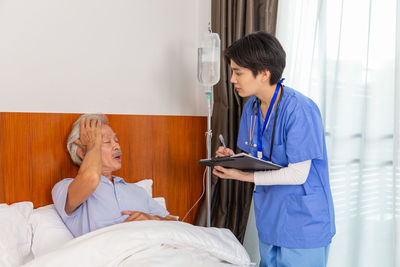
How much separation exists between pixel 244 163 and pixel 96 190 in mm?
655

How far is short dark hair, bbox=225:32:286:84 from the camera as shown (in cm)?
156

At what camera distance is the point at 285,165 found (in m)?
1.60

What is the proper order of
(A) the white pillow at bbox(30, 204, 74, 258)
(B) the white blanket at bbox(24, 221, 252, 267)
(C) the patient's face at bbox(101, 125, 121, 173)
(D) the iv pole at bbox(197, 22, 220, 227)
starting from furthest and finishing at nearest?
1. (D) the iv pole at bbox(197, 22, 220, 227)
2. (C) the patient's face at bbox(101, 125, 121, 173)
3. (A) the white pillow at bbox(30, 204, 74, 258)
4. (B) the white blanket at bbox(24, 221, 252, 267)

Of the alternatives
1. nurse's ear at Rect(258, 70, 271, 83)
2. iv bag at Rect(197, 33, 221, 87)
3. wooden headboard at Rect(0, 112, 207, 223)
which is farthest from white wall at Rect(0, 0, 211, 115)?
nurse's ear at Rect(258, 70, 271, 83)

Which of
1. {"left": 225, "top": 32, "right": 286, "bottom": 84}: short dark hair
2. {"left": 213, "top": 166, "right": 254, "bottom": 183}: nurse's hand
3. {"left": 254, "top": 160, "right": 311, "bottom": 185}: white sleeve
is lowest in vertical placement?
{"left": 213, "top": 166, "right": 254, "bottom": 183}: nurse's hand

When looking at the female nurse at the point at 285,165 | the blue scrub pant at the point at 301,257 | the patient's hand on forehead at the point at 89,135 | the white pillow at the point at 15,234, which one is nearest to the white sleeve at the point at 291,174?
the female nurse at the point at 285,165

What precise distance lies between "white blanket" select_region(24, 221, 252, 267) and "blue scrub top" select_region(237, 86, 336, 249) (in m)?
0.21

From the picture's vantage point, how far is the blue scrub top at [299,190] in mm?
1512

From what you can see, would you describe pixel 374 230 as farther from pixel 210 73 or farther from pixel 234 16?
pixel 234 16

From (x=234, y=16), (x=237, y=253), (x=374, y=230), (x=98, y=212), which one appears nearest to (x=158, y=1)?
(x=234, y=16)

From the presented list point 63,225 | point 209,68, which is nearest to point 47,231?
point 63,225

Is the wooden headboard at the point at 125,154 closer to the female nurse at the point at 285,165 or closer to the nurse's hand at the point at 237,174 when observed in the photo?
the nurse's hand at the point at 237,174

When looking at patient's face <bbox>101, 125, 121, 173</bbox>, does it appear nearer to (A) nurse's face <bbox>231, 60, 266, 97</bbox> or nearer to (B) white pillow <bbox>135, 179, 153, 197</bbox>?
(B) white pillow <bbox>135, 179, 153, 197</bbox>

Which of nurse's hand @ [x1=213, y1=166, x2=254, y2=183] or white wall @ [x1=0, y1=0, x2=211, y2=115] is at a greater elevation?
white wall @ [x1=0, y1=0, x2=211, y2=115]
